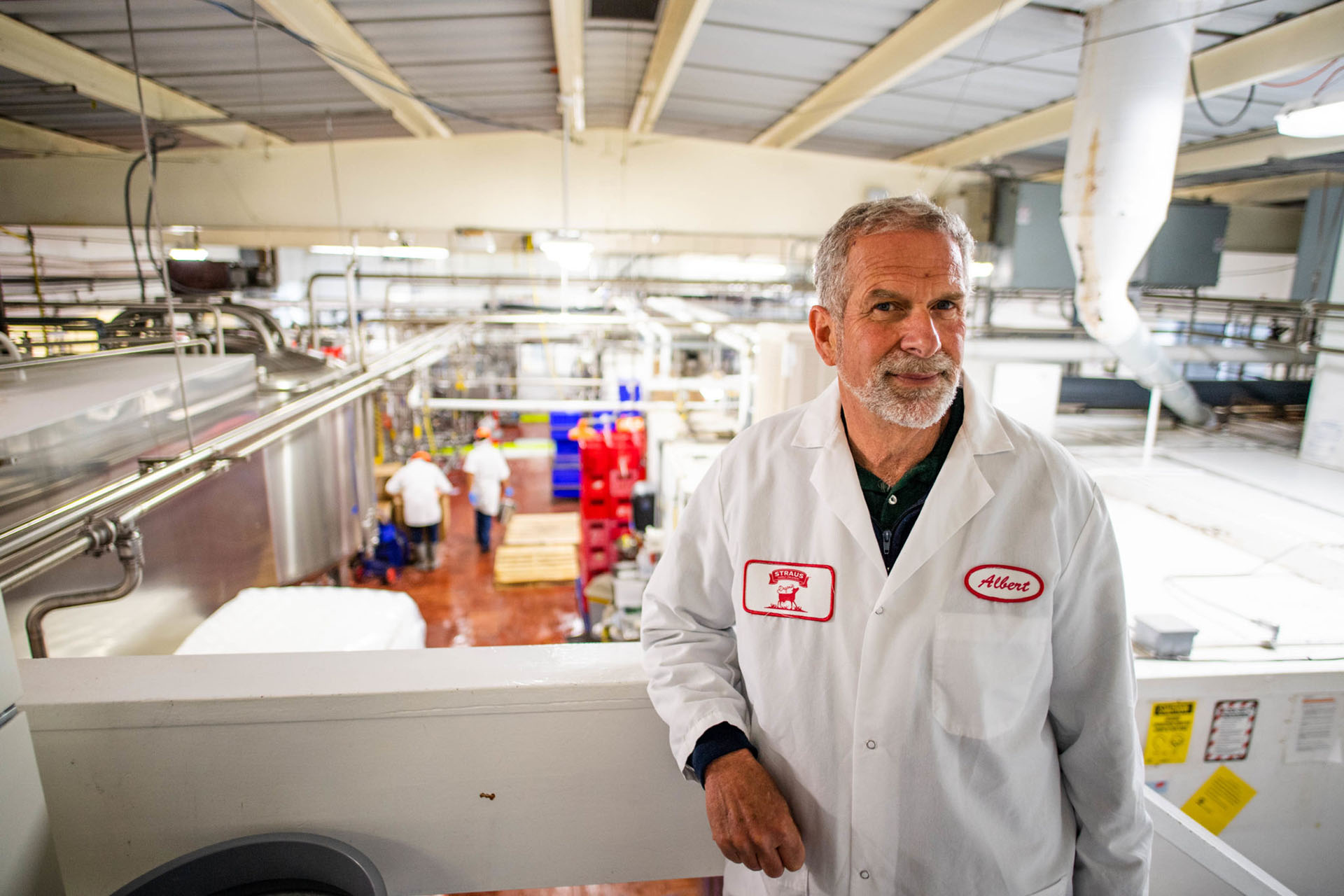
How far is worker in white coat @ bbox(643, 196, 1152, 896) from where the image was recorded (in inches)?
42.0

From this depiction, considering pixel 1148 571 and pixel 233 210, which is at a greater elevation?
pixel 233 210

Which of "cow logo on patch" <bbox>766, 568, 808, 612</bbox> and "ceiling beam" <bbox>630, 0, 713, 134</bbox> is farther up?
"ceiling beam" <bbox>630, 0, 713, 134</bbox>

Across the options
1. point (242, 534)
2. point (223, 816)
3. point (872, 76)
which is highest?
point (872, 76)

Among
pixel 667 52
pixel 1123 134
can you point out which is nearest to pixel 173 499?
pixel 667 52

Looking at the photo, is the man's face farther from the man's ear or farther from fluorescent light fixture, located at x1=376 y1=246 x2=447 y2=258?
fluorescent light fixture, located at x1=376 y1=246 x2=447 y2=258

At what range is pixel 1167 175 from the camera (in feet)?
9.02

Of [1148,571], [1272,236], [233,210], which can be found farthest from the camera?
[1272,236]

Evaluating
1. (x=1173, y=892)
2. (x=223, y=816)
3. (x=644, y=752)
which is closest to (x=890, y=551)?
(x=644, y=752)

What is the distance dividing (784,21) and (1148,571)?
3.20 meters

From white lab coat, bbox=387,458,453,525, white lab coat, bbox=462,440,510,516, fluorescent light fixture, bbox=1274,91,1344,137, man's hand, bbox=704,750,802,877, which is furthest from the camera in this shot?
white lab coat, bbox=462,440,510,516

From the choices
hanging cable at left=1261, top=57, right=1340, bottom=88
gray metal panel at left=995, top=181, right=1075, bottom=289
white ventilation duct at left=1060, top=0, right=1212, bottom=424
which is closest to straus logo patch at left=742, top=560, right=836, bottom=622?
white ventilation duct at left=1060, top=0, right=1212, bottom=424

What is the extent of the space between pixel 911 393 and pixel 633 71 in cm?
462

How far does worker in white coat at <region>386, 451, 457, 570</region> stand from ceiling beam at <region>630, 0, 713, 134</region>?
14.6ft

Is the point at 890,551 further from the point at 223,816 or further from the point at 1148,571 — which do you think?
the point at 1148,571
